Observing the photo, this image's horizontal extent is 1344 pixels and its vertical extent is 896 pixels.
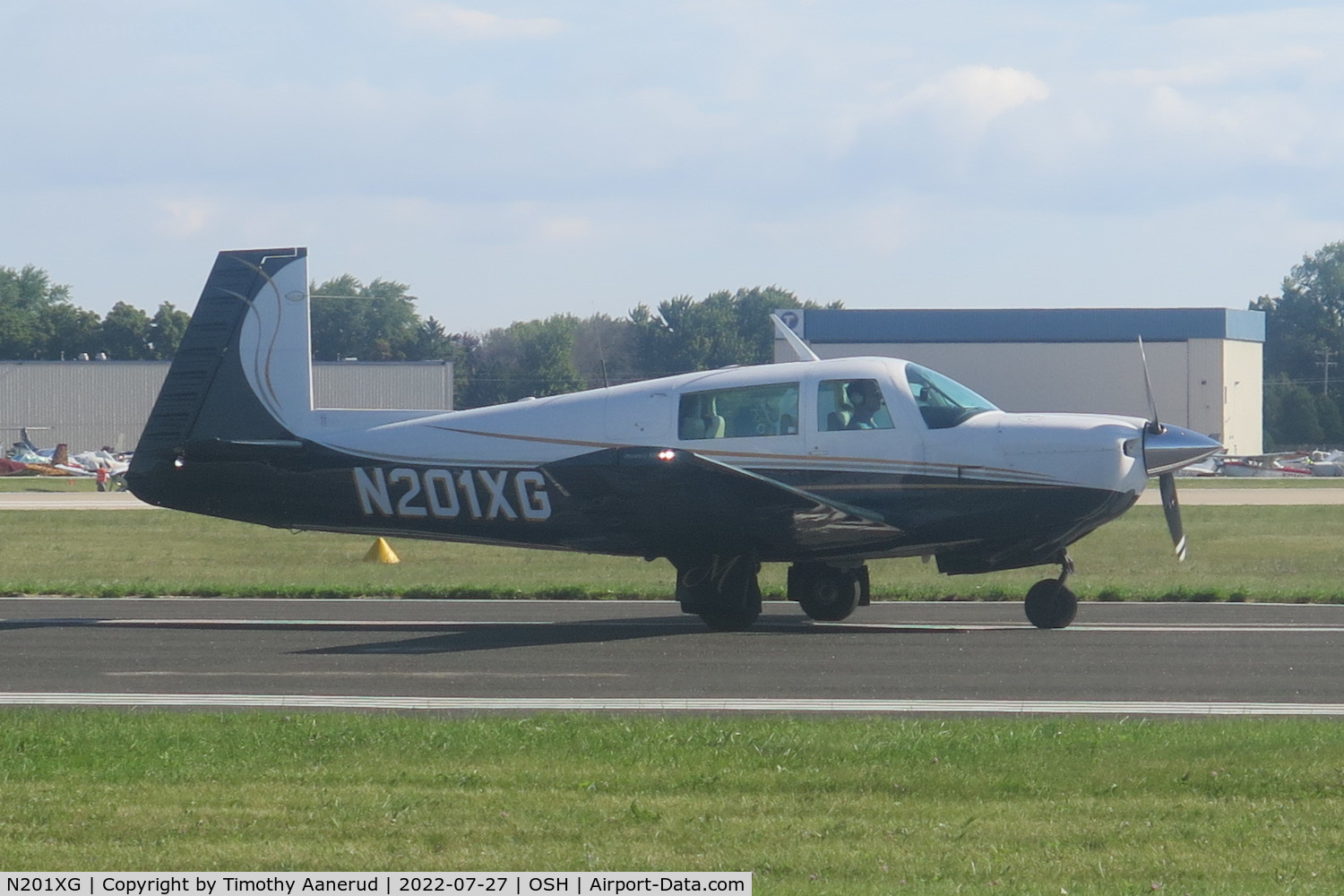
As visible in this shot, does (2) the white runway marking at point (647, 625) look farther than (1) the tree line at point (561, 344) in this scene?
No

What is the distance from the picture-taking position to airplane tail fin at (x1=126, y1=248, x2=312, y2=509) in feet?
59.1

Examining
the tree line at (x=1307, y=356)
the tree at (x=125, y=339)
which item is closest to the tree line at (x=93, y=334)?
the tree at (x=125, y=339)

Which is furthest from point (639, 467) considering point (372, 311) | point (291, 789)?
point (372, 311)

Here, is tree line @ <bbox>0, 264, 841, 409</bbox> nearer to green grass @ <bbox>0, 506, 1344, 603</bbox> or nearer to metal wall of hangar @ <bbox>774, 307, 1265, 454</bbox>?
metal wall of hangar @ <bbox>774, 307, 1265, 454</bbox>

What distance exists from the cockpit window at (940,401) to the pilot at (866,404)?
385mm

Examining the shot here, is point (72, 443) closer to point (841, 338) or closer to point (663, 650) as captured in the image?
point (841, 338)

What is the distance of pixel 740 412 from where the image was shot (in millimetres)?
16703

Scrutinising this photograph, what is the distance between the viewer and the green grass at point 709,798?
6543 mm

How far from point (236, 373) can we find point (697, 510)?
5773mm

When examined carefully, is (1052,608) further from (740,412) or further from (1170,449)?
(740,412)

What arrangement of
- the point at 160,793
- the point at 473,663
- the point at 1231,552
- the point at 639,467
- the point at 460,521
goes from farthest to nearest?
the point at 1231,552, the point at 460,521, the point at 639,467, the point at 473,663, the point at 160,793

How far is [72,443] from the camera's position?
8775cm

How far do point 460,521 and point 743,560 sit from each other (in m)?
3.15

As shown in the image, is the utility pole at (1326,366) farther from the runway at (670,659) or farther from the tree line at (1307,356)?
the runway at (670,659)
